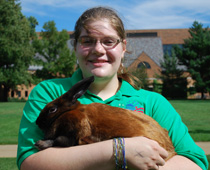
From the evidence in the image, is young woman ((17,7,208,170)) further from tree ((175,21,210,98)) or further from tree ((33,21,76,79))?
tree ((175,21,210,98))

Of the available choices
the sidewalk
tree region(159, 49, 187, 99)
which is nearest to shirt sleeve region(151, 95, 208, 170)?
the sidewalk

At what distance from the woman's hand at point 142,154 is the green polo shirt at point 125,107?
517 mm

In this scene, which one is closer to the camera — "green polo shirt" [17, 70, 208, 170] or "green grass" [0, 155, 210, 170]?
"green polo shirt" [17, 70, 208, 170]

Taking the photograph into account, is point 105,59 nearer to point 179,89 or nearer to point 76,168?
point 76,168

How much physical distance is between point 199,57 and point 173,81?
6.87m

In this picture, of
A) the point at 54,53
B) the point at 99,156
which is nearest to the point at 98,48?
the point at 99,156

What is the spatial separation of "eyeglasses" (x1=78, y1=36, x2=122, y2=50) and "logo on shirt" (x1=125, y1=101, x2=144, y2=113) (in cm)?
66

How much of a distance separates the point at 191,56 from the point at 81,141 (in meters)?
50.3

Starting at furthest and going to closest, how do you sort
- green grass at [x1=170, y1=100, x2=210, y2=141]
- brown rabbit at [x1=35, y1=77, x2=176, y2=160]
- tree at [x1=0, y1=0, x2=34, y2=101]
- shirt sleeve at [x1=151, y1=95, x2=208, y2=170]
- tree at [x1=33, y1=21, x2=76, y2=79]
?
tree at [x1=33, y1=21, x2=76, y2=79] → tree at [x1=0, y1=0, x2=34, y2=101] → green grass at [x1=170, y1=100, x2=210, y2=141] → shirt sleeve at [x1=151, y1=95, x2=208, y2=170] → brown rabbit at [x1=35, y1=77, x2=176, y2=160]

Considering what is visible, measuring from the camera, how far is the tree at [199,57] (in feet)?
156

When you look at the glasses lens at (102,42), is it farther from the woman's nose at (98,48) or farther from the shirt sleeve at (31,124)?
the shirt sleeve at (31,124)

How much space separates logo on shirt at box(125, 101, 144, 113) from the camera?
2.74 m

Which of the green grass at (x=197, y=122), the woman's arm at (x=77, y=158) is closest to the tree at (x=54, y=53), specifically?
the green grass at (x=197, y=122)

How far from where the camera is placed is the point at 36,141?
2.31 m
